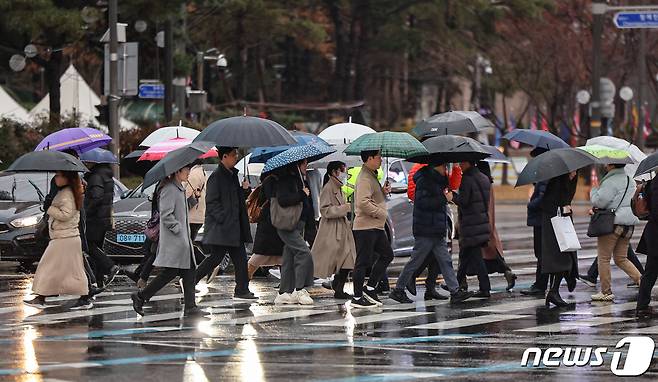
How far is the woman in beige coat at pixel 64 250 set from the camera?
603 inches

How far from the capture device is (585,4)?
5341cm

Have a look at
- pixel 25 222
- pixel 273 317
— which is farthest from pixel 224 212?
pixel 25 222

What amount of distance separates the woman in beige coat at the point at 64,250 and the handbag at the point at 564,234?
4875 millimetres

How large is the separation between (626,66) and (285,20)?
12086 mm

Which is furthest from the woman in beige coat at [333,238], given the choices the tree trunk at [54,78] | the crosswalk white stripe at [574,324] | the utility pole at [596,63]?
the utility pole at [596,63]

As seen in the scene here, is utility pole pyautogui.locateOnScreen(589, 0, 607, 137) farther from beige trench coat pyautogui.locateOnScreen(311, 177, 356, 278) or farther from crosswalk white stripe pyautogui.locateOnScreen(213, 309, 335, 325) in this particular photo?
crosswalk white stripe pyautogui.locateOnScreen(213, 309, 335, 325)

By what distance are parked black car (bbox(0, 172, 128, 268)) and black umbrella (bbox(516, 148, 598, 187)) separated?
687 centimetres

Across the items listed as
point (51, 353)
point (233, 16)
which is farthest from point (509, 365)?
point (233, 16)

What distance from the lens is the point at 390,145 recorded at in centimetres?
1553

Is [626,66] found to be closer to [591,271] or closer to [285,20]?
[285,20]

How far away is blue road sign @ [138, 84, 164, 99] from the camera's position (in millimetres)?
35062

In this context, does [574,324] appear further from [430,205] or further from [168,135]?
[168,135]

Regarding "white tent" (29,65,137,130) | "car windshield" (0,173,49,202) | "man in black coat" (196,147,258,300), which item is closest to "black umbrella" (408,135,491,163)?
"man in black coat" (196,147,258,300)

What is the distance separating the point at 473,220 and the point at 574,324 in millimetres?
2708
